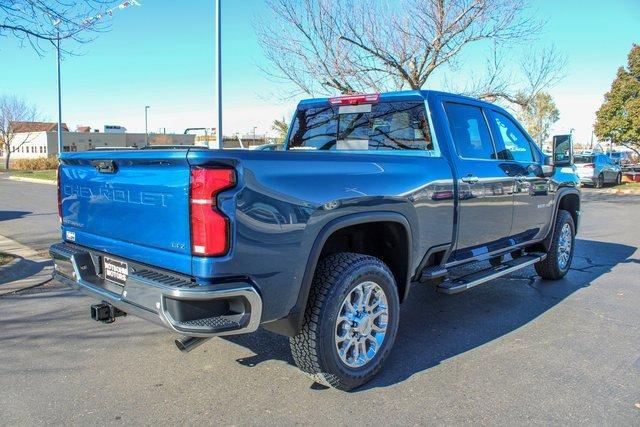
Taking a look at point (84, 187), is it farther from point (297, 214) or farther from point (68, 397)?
point (297, 214)

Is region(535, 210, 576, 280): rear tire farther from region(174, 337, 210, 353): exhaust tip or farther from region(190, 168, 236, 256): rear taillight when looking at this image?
region(190, 168, 236, 256): rear taillight

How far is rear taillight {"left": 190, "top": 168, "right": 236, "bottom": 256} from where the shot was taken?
105 inches

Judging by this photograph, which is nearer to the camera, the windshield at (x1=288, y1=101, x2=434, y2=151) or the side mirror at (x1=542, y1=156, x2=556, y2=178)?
the windshield at (x1=288, y1=101, x2=434, y2=151)

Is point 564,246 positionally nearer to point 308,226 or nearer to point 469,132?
point 469,132

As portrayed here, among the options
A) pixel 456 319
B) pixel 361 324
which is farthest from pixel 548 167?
pixel 361 324

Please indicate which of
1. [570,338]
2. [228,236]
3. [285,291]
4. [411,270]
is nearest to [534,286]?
[570,338]

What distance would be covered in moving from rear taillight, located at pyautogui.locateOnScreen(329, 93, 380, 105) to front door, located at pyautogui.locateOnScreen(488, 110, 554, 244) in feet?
4.25

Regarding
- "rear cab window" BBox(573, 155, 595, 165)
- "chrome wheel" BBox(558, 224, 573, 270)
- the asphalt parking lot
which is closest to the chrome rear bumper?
the asphalt parking lot

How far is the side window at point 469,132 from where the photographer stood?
4.55 m

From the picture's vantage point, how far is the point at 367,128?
4.71 metres

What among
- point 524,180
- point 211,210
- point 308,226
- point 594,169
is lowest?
point 308,226

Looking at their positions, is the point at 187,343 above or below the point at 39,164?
below

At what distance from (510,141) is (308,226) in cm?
329

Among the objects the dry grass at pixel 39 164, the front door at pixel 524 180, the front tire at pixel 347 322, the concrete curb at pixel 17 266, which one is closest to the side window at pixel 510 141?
the front door at pixel 524 180
